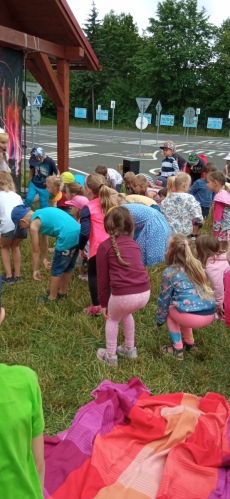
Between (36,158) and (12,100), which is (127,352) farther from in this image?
(12,100)

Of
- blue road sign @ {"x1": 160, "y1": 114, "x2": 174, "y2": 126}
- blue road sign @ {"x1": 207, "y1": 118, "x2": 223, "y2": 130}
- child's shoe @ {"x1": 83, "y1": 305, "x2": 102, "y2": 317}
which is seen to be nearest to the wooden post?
child's shoe @ {"x1": 83, "y1": 305, "x2": 102, "y2": 317}

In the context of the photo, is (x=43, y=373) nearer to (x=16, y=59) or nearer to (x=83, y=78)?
(x=16, y=59)

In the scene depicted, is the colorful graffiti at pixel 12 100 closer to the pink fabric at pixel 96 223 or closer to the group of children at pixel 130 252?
the group of children at pixel 130 252

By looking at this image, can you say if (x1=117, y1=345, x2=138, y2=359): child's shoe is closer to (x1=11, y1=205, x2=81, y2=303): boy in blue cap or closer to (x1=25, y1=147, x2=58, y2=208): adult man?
(x1=11, y1=205, x2=81, y2=303): boy in blue cap

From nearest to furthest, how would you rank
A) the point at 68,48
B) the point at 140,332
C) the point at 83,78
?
the point at 140,332, the point at 68,48, the point at 83,78

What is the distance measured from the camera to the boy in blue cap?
4520mm

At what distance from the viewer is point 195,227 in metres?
7.57

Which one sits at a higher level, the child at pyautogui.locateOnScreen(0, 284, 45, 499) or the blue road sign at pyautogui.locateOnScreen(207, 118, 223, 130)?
the child at pyautogui.locateOnScreen(0, 284, 45, 499)

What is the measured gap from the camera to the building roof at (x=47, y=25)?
8086 mm

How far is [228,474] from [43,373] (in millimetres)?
1675

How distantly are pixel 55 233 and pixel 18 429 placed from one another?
3.29m

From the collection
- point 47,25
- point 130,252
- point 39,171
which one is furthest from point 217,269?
point 47,25

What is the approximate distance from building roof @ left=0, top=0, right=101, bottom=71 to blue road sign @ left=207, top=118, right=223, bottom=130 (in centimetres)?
3807

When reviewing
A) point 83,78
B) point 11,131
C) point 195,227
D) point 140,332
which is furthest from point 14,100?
point 83,78
